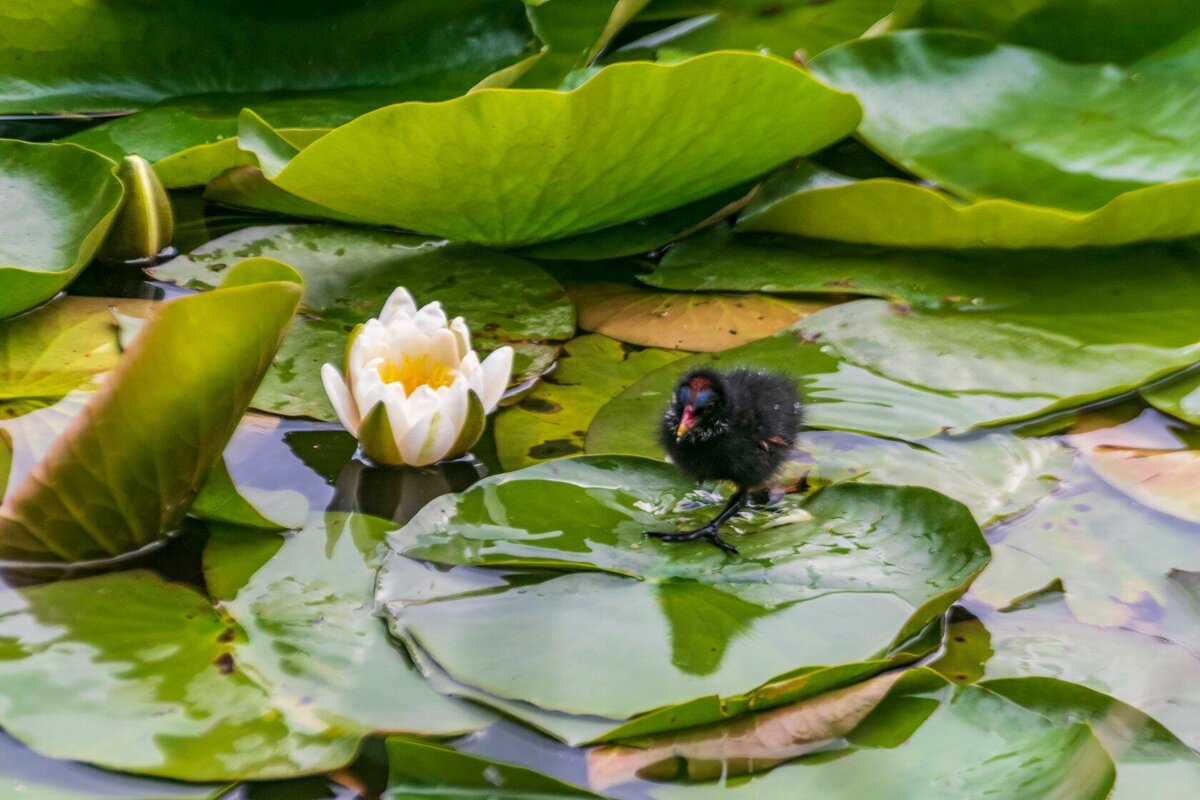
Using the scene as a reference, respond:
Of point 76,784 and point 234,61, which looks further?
point 234,61

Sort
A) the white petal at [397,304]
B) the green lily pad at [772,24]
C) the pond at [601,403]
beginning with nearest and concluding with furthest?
the pond at [601,403] < the white petal at [397,304] < the green lily pad at [772,24]

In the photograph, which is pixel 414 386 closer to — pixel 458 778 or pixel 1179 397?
pixel 458 778

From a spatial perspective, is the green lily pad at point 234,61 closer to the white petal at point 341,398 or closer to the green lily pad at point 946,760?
the white petal at point 341,398

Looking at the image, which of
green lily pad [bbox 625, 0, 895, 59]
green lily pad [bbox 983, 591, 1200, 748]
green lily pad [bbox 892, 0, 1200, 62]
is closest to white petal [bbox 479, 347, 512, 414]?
green lily pad [bbox 983, 591, 1200, 748]

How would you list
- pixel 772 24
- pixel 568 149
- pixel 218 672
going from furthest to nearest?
1. pixel 772 24
2. pixel 568 149
3. pixel 218 672

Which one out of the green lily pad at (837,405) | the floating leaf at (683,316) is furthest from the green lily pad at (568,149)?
the green lily pad at (837,405)


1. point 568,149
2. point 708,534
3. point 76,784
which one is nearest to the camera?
point 76,784

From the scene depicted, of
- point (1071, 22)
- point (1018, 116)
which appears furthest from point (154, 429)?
point (1071, 22)

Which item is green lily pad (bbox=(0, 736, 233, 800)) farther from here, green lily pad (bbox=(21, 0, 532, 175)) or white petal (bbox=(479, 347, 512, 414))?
green lily pad (bbox=(21, 0, 532, 175))
